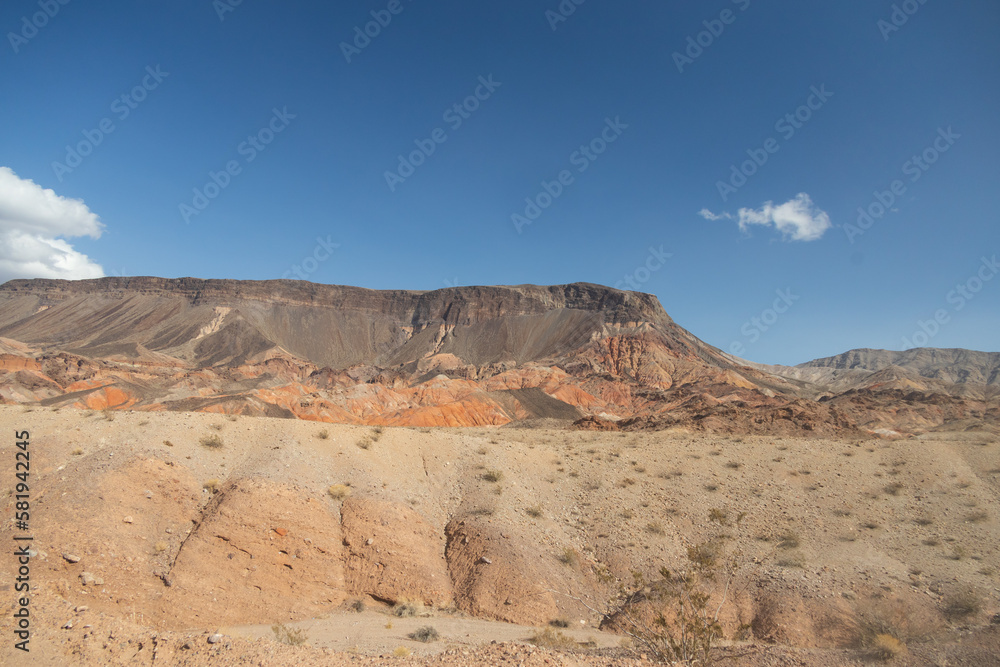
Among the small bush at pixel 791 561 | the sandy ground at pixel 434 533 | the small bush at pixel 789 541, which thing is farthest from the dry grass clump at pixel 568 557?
the small bush at pixel 789 541

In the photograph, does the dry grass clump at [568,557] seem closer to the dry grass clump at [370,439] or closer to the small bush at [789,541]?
the small bush at [789,541]

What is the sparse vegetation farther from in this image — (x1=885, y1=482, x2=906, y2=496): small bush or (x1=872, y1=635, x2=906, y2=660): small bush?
(x1=885, y1=482, x2=906, y2=496): small bush

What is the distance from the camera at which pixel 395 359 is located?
115125 millimetres

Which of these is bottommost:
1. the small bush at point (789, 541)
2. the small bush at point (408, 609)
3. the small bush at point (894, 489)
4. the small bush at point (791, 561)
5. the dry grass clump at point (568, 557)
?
the small bush at point (408, 609)

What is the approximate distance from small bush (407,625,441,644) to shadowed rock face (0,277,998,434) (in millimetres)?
25343

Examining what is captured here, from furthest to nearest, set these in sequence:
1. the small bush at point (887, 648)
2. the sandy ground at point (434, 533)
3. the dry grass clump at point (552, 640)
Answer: the sandy ground at point (434, 533)
the dry grass clump at point (552, 640)
the small bush at point (887, 648)

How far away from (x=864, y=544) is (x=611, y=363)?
271ft

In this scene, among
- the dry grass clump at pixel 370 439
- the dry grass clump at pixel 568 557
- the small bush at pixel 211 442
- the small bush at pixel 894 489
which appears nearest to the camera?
the dry grass clump at pixel 568 557

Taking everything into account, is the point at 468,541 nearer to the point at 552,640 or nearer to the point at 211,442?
the point at 552,640

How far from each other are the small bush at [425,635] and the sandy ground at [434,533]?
6.4 inches

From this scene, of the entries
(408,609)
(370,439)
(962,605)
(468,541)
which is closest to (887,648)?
(962,605)

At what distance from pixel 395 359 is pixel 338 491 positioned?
10354 cm

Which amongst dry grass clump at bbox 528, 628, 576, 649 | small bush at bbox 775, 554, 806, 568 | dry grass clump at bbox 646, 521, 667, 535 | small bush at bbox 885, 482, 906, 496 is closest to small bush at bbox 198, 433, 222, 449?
dry grass clump at bbox 528, 628, 576, 649

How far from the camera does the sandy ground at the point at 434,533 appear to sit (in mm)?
9023
